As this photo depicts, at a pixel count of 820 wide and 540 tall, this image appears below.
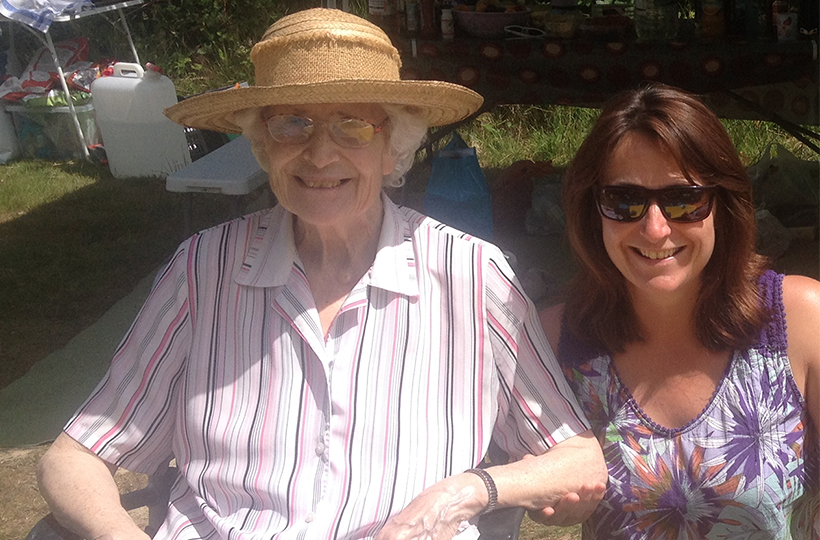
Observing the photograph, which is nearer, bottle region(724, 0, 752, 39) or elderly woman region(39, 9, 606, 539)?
elderly woman region(39, 9, 606, 539)

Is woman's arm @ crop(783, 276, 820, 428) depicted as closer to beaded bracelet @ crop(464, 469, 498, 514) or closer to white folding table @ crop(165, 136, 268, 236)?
beaded bracelet @ crop(464, 469, 498, 514)

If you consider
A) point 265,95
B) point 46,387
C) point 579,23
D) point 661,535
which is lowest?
point 46,387

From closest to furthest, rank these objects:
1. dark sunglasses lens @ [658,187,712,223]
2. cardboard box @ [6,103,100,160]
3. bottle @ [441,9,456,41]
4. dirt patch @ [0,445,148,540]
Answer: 1. dark sunglasses lens @ [658,187,712,223]
2. dirt patch @ [0,445,148,540]
3. bottle @ [441,9,456,41]
4. cardboard box @ [6,103,100,160]

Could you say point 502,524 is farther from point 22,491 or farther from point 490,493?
point 22,491

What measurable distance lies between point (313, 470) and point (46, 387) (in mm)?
2607

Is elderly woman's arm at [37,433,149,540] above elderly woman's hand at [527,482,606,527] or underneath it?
above

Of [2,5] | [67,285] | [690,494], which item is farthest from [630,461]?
A: [2,5]

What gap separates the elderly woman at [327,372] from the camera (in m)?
1.78

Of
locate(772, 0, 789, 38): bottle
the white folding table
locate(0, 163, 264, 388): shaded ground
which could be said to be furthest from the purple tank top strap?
locate(0, 163, 264, 388): shaded ground

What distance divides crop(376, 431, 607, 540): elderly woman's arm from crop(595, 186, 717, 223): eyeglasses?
493 mm

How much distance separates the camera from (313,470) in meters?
1.79

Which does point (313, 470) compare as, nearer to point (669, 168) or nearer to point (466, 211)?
point (669, 168)

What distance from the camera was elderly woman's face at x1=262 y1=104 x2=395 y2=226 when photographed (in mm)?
1851

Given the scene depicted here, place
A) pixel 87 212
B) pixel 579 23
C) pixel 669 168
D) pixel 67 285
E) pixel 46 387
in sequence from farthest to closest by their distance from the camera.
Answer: pixel 87 212 < pixel 67 285 < pixel 579 23 < pixel 46 387 < pixel 669 168
